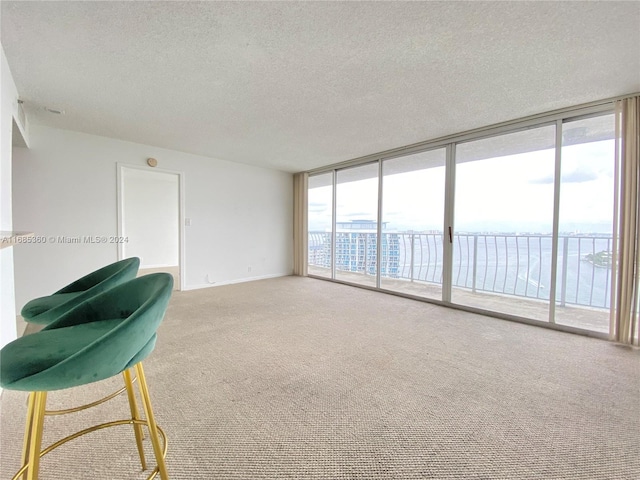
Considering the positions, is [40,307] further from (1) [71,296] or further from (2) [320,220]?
(2) [320,220]

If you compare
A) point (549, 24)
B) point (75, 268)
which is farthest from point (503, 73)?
point (75, 268)

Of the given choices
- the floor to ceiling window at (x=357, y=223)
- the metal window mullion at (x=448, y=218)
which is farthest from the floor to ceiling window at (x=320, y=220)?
the metal window mullion at (x=448, y=218)

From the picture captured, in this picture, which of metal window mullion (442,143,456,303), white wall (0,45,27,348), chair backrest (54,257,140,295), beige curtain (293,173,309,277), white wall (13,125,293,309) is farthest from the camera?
beige curtain (293,173,309,277)

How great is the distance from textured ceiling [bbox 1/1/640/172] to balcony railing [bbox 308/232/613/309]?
1.85 m

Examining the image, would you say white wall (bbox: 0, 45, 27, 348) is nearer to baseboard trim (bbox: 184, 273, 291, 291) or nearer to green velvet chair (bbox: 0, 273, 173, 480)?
green velvet chair (bbox: 0, 273, 173, 480)

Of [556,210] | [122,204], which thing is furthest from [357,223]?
[122,204]

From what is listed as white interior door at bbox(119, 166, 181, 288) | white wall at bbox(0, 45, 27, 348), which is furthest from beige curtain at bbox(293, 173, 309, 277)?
white wall at bbox(0, 45, 27, 348)

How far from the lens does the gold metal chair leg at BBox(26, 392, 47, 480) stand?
0.73m

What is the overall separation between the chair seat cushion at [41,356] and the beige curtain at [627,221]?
387 cm

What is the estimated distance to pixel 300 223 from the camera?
600 centimetres

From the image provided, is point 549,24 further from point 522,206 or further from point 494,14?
point 522,206

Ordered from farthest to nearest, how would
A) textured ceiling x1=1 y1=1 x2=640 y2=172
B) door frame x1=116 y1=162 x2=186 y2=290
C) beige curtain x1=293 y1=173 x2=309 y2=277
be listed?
1. beige curtain x1=293 y1=173 x2=309 y2=277
2. door frame x1=116 y1=162 x2=186 y2=290
3. textured ceiling x1=1 y1=1 x2=640 y2=172

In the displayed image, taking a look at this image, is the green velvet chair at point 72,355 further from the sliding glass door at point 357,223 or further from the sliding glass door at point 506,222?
the sliding glass door at point 357,223

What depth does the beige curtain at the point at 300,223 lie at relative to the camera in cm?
591
